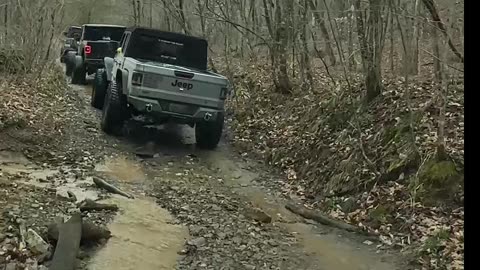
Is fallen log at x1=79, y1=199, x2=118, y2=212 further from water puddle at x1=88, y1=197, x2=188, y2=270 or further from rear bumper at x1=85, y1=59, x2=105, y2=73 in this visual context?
rear bumper at x1=85, y1=59, x2=105, y2=73

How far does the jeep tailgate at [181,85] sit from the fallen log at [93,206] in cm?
334

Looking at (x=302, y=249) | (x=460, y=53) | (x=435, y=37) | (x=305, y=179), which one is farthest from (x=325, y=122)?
(x=302, y=249)

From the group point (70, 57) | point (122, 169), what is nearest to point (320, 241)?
point (122, 169)

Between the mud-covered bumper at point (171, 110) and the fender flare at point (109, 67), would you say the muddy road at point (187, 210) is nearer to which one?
the mud-covered bumper at point (171, 110)

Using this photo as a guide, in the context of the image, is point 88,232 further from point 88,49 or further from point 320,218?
point 88,49

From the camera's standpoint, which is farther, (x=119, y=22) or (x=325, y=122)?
(x=119, y=22)

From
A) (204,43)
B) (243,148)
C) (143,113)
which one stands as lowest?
(243,148)

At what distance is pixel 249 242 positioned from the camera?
256 inches

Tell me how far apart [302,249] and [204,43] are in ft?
22.1

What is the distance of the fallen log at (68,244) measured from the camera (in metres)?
5.25

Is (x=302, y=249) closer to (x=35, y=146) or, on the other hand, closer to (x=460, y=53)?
(x=460, y=53)

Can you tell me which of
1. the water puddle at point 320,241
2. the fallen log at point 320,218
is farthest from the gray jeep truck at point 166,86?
the fallen log at point 320,218

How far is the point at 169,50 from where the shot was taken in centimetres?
1187

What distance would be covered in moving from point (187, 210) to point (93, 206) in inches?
47.0
